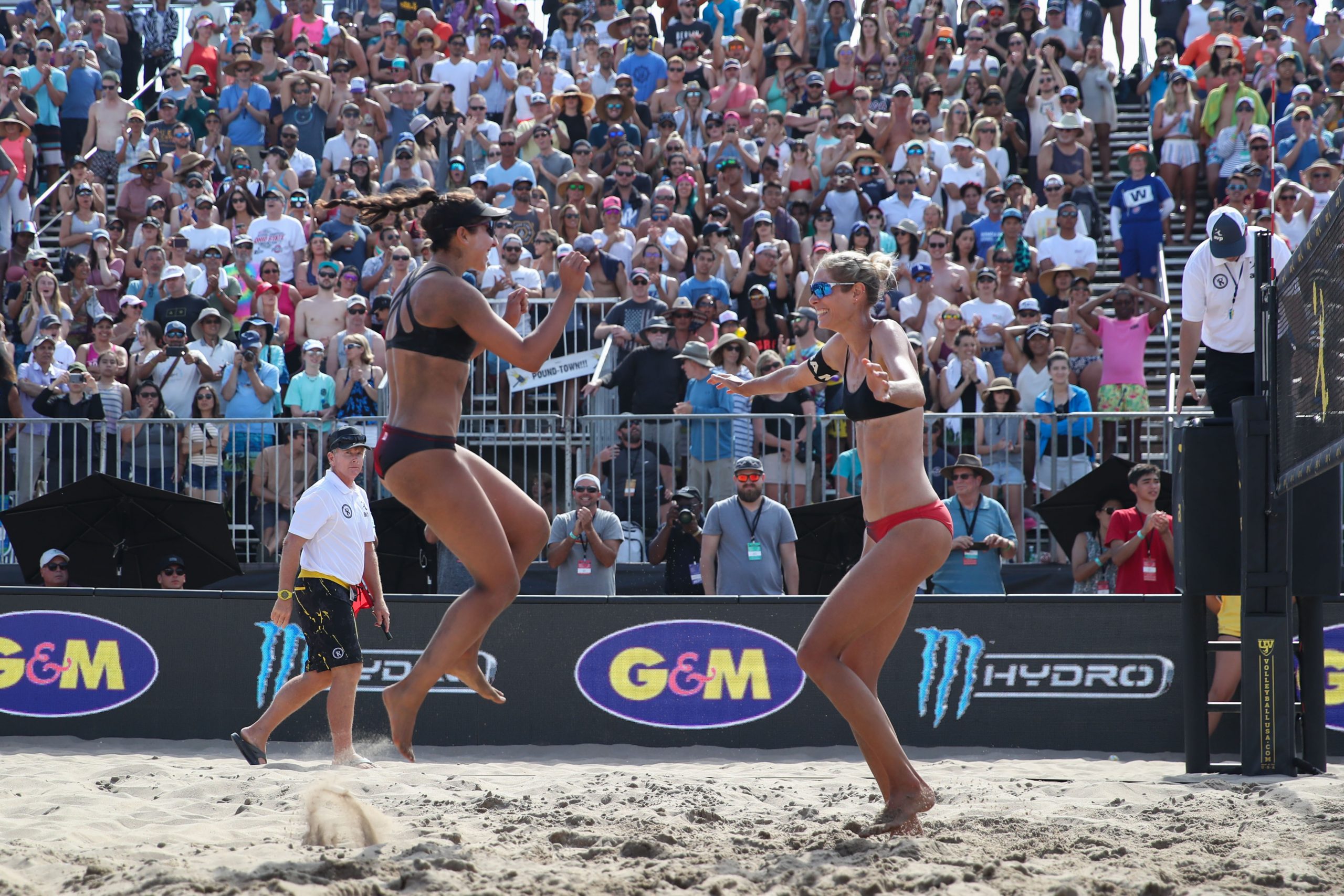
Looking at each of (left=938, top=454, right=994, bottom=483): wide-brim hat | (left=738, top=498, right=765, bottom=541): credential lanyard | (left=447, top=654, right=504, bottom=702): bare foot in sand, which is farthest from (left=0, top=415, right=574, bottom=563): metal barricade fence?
(left=447, top=654, right=504, bottom=702): bare foot in sand

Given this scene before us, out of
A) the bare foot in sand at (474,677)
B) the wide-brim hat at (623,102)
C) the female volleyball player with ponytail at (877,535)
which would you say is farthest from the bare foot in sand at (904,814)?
the wide-brim hat at (623,102)

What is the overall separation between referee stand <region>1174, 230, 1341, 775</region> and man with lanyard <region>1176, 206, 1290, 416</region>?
0.33 meters

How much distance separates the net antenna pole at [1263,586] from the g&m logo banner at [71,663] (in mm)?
6583

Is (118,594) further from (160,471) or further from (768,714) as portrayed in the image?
(768,714)

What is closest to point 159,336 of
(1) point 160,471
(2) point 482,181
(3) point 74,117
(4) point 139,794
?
(1) point 160,471

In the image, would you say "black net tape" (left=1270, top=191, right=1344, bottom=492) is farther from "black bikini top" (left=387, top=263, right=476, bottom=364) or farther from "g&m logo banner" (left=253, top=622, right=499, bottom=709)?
"g&m logo banner" (left=253, top=622, right=499, bottom=709)

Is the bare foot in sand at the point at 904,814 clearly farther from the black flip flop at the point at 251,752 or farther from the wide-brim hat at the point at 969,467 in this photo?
the wide-brim hat at the point at 969,467

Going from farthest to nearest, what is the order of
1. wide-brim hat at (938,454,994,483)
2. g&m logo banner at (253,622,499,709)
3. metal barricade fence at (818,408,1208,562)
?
metal barricade fence at (818,408,1208,562) < wide-brim hat at (938,454,994,483) < g&m logo banner at (253,622,499,709)

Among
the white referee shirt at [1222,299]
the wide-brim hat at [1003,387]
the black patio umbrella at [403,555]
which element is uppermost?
the white referee shirt at [1222,299]

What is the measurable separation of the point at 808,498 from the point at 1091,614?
8.57ft

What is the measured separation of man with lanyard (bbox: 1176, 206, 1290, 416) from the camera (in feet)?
24.6

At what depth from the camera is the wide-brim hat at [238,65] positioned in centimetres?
1535

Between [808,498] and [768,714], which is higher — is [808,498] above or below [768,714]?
above

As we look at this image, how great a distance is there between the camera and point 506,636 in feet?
28.9
